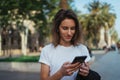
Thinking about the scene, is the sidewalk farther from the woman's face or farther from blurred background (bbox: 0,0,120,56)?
the woman's face

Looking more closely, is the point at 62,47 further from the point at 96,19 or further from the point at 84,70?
the point at 96,19

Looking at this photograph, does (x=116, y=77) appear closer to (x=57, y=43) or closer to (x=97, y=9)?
(x=57, y=43)

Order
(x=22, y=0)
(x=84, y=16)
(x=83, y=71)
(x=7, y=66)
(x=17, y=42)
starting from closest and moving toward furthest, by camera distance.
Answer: (x=83, y=71) → (x=7, y=66) → (x=22, y=0) → (x=17, y=42) → (x=84, y=16)

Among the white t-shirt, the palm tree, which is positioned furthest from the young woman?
the palm tree

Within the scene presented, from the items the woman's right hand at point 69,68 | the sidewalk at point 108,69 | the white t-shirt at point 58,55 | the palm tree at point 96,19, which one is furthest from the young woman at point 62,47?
the palm tree at point 96,19

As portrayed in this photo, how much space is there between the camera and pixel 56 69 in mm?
3432

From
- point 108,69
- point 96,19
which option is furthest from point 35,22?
point 96,19

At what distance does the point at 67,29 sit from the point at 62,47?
0.19 m

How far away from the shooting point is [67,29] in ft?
11.2

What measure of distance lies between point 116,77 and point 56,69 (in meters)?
12.8

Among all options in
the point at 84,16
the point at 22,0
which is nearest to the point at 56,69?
the point at 22,0

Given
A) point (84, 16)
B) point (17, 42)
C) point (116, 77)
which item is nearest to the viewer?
point (116, 77)

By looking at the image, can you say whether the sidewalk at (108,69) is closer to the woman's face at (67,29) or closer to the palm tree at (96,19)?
the woman's face at (67,29)

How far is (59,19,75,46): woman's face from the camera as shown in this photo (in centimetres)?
339
